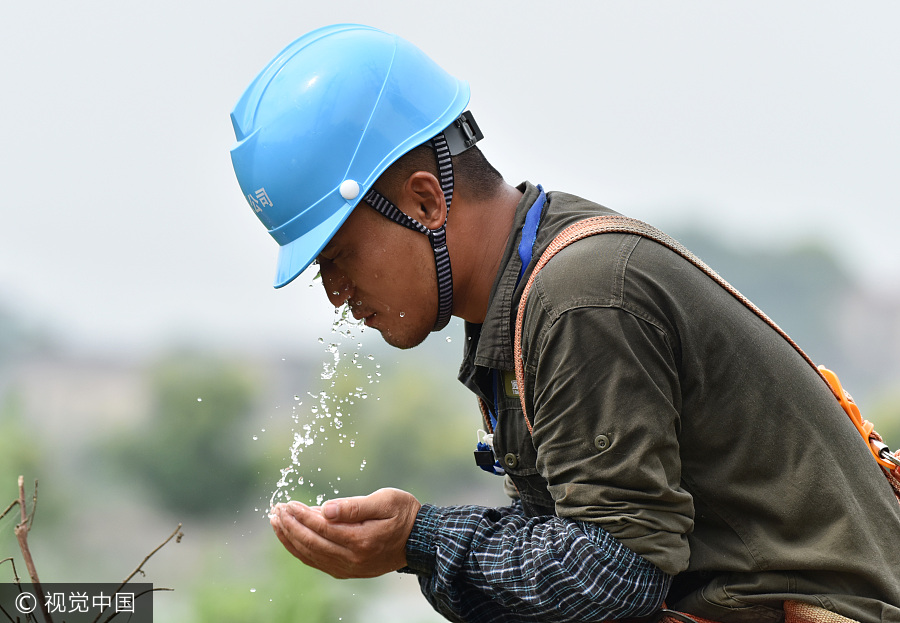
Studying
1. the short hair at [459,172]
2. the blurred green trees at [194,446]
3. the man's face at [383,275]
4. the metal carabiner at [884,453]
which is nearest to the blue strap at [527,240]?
the short hair at [459,172]

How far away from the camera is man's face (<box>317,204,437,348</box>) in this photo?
2291 mm

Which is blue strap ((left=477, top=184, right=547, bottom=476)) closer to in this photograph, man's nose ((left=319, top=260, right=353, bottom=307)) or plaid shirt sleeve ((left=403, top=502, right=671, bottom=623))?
plaid shirt sleeve ((left=403, top=502, right=671, bottom=623))

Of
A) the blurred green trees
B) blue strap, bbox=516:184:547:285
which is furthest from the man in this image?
the blurred green trees

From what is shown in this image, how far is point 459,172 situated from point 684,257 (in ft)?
2.06

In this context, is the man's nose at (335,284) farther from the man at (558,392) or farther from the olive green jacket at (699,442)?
the olive green jacket at (699,442)

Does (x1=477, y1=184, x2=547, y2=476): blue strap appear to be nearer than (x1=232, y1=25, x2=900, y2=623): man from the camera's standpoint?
No

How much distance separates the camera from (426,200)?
2.30m

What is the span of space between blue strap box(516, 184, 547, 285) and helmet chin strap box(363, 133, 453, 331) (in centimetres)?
20

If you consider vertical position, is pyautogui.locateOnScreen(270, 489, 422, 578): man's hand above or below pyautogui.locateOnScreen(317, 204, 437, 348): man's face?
below

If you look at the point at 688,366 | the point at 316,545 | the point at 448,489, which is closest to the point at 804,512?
the point at 688,366

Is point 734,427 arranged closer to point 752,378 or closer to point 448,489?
point 752,378

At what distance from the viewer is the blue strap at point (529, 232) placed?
→ 2.20 m

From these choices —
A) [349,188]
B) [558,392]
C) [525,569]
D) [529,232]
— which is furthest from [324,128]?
[525,569]

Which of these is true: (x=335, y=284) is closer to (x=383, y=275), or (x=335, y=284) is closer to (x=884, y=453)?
(x=383, y=275)
